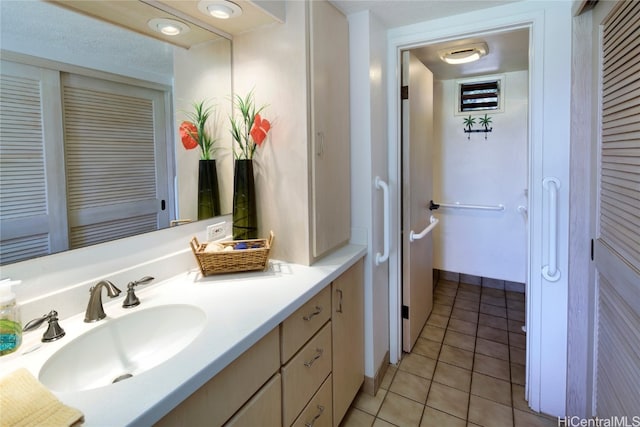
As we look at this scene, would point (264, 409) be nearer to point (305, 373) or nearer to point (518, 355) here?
point (305, 373)

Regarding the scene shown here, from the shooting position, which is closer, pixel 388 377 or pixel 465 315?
pixel 388 377

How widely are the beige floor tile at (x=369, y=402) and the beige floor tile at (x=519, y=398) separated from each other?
0.70 meters

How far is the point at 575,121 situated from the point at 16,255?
2157 mm

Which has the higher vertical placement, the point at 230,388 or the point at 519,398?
the point at 230,388

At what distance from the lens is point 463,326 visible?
2674mm

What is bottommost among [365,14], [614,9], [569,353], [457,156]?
[569,353]

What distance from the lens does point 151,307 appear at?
1.10 m

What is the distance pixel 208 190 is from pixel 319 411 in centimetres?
108

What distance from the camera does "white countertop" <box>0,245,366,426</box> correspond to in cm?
68

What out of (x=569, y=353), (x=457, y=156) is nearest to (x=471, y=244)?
(x=457, y=156)

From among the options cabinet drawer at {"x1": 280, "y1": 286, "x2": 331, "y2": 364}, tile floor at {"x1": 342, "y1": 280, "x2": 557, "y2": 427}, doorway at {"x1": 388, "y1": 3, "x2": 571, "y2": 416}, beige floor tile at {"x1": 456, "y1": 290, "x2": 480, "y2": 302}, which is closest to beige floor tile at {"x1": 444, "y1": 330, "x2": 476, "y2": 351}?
tile floor at {"x1": 342, "y1": 280, "x2": 557, "y2": 427}

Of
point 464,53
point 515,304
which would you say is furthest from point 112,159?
point 515,304

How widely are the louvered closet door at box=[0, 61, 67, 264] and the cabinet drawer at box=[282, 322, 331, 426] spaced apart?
33.2 inches

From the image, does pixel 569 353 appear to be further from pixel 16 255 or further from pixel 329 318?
pixel 16 255
